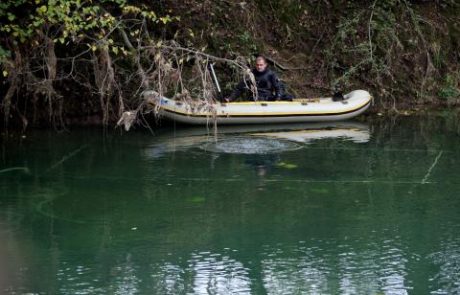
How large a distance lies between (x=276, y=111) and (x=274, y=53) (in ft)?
5.68

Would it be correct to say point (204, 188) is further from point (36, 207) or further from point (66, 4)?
point (66, 4)

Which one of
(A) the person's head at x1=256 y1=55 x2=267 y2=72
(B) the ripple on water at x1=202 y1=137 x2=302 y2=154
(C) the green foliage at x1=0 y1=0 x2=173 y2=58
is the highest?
(C) the green foliage at x1=0 y1=0 x2=173 y2=58

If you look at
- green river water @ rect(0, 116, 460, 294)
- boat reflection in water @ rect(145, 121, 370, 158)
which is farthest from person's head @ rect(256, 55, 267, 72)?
green river water @ rect(0, 116, 460, 294)

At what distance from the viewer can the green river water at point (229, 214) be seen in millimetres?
6098

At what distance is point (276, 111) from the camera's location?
12891 millimetres

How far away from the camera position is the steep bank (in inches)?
463

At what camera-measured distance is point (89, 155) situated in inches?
412

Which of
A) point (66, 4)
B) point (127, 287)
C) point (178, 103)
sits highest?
point (66, 4)

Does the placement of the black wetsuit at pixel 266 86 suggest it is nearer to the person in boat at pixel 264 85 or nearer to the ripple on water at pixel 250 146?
the person in boat at pixel 264 85

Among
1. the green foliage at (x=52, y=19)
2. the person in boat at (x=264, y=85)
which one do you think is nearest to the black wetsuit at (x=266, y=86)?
the person in boat at (x=264, y=85)

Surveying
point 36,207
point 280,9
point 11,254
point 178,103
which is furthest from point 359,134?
point 11,254

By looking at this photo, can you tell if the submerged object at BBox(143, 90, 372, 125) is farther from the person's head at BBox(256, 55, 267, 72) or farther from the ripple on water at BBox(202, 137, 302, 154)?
the ripple on water at BBox(202, 137, 302, 154)

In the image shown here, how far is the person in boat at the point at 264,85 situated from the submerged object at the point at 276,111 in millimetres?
211

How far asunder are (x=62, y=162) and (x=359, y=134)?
4.18 meters
